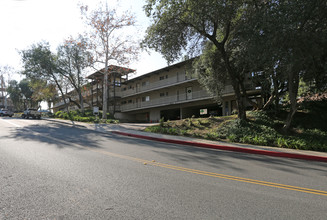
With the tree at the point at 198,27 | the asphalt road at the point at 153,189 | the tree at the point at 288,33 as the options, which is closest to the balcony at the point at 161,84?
the tree at the point at 198,27

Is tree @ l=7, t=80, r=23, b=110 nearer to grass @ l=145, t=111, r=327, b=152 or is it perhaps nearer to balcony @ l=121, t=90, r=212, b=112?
balcony @ l=121, t=90, r=212, b=112

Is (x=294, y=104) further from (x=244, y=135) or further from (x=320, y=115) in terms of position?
(x=320, y=115)

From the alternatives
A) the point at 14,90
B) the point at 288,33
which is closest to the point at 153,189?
the point at 288,33

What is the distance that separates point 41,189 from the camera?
11.4 ft

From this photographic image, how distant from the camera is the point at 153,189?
3604 mm

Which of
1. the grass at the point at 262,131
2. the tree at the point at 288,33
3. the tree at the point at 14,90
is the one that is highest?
the tree at the point at 14,90

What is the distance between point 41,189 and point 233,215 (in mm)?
3406

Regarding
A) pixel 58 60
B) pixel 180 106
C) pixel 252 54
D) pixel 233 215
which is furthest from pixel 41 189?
pixel 58 60

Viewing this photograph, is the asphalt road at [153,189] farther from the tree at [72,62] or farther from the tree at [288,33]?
the tree at [72,62]

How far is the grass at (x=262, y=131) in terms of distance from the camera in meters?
9.40

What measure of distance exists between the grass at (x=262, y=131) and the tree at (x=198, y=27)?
1.31 metres

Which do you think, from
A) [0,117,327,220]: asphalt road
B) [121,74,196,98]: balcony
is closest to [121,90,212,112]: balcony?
[121,74,196,98]: balcony

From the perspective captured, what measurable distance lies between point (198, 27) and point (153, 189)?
36.6ft

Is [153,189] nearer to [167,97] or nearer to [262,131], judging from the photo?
[262,131]
